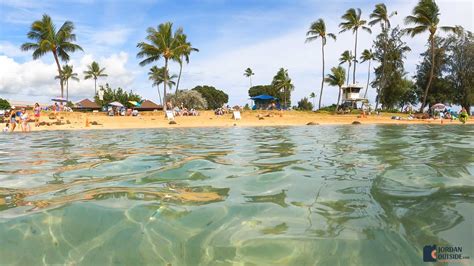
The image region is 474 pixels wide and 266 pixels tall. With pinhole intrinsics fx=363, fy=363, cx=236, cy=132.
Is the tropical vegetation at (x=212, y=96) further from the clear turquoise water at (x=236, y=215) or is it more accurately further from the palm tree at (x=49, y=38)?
the clear turquoise water at (x=236, y=215)

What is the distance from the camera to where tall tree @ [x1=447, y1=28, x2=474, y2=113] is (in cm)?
4362

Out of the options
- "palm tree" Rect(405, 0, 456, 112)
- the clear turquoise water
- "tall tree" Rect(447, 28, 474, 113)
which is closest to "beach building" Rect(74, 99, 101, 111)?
"palm tree" Rect(405, 0, 456, 112)

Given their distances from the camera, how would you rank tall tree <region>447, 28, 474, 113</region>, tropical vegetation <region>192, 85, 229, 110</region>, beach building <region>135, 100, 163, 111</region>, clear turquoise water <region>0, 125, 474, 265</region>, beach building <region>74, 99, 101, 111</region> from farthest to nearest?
1. tropical vegetation <region>192, 85, 229, 110</region>
2. beach building <region>74, 99, 101, 111</region>
3. beach building <region>135, 100, 163, 111</region>
4. tall tree <region>447, 28, 474, 113</region>
5. clear turquoise water <region>0, 125, 474, 265</region>

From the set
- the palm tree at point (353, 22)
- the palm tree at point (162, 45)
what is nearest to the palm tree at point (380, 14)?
the palm tree at point (353, 22)

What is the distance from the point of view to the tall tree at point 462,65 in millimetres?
43625

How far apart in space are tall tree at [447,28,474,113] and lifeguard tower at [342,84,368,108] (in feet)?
37.9

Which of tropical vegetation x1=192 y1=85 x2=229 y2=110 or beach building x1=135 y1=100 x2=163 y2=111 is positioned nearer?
beach building x1=135 y1=100 x2=163 y2=111

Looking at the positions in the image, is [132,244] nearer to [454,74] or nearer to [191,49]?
[191,49]

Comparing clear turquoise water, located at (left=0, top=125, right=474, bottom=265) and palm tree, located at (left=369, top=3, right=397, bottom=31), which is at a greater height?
palm tree, located at (left=369, top=3, right=397, bottom=31)

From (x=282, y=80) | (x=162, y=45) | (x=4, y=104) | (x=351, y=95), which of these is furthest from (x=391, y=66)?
(x=4, y=104)

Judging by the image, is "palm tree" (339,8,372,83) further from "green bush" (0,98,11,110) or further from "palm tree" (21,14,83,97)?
"green bush" (0,98,11,110)

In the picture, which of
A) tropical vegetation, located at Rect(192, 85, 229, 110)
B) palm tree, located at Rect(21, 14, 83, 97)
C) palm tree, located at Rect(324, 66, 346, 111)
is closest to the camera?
palm tree, located at Rect(21, 14, 83, 97)

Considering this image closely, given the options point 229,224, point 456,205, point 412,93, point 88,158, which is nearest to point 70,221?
point 229,224

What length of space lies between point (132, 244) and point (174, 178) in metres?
2.08
